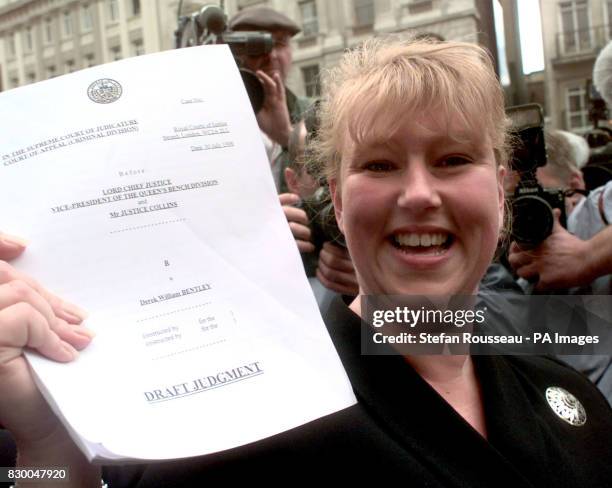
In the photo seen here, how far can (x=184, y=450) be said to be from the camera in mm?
513

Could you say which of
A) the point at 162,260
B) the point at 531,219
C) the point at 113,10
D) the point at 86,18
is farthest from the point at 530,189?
the point at 86,18

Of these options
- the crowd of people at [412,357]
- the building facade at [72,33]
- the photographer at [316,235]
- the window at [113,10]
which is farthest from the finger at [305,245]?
the window at [113,10]

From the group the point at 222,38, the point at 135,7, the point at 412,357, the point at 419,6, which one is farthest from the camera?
the point at 135,7

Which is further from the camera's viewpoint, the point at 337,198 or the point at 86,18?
the point at 86,18

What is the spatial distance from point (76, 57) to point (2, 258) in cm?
95

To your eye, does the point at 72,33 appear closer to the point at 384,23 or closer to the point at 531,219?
the point at 384,23

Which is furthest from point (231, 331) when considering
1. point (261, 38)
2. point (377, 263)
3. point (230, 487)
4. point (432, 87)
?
point (261, 38)

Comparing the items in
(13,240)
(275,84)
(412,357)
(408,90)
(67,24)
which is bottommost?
(412,357)

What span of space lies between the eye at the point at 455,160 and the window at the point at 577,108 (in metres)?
0.83

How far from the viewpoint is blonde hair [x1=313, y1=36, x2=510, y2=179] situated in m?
0.75

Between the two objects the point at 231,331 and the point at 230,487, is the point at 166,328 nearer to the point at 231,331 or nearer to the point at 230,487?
the point at 231,331

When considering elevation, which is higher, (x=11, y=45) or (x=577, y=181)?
(x=11, y=45)

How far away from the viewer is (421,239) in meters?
0.77

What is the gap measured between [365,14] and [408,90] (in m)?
0.54
